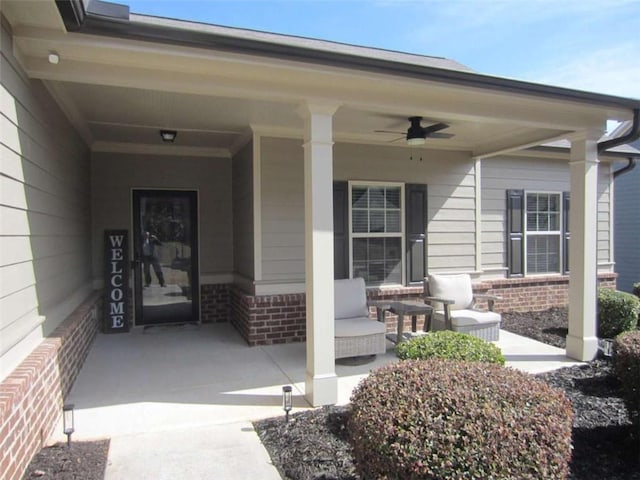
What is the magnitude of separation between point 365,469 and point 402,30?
20.0 feet

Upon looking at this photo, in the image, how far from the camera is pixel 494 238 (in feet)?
24.1

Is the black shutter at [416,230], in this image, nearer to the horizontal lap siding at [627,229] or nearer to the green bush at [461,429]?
the green bush at [461,429]

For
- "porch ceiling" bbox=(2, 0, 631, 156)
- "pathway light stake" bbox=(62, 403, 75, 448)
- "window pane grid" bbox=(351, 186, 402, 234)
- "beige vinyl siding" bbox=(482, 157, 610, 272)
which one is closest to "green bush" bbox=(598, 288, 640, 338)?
"beige vinyl siding" bbox=(482, 157, 610, 272)

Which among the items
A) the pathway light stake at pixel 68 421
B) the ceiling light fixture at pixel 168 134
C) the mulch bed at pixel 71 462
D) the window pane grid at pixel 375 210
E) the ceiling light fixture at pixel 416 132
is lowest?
the mulch bed at pixel 71 462

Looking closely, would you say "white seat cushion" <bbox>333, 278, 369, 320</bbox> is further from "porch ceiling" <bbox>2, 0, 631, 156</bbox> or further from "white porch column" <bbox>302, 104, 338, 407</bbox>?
"porch ceiling" <bbox>2, 0, 631, 156</bbox>

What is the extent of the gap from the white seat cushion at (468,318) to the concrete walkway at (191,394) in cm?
37

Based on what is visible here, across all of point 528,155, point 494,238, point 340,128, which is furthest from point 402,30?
point 494,238

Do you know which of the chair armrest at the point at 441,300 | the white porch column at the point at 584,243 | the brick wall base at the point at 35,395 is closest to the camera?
the brick wall base at the point at 35,395

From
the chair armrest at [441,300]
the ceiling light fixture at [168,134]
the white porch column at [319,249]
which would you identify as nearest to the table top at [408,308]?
the chair armrest at [441,300]

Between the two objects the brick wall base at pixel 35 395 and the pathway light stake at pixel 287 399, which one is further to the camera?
the pathway light stake at pixel 287 399

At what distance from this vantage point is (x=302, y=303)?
19.3 ft

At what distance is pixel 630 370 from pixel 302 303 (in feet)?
12.0

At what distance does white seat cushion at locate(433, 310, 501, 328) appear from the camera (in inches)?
223

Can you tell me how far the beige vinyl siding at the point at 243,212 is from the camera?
593 centimetres
